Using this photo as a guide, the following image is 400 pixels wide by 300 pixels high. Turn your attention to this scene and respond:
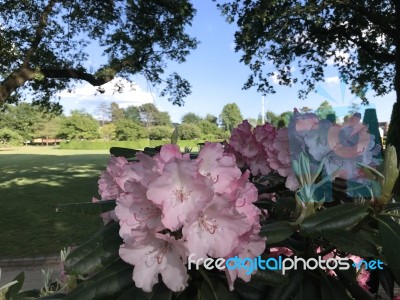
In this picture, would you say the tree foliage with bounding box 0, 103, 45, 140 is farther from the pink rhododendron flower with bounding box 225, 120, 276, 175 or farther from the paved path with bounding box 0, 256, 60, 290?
the pink rhododendron flower with bounding box 225, 120, 276, 175

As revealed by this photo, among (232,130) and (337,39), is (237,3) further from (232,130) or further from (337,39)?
(232,130)

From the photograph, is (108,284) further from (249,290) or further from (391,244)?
(391,244)

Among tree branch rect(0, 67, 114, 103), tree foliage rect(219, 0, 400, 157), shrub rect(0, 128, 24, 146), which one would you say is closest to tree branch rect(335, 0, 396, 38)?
tree foliage rect(219, 0, 400, 157)

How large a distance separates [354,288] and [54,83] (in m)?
10.9

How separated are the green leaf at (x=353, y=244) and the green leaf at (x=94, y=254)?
46cm

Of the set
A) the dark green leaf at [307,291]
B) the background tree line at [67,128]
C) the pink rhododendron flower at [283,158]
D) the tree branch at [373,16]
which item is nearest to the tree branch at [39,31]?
the tree branch at [373,16]

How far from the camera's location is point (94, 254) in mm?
891

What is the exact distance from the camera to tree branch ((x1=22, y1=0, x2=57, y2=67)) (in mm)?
8844

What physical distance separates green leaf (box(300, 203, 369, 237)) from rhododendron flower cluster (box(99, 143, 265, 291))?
0.11 meters

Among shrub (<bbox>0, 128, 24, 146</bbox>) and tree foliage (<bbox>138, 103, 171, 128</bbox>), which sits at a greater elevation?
tree foliage (<bbox>138, 103, 171, 128</bbox>)

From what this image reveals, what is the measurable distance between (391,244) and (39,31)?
969 centimetres

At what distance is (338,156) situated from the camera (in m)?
1.00

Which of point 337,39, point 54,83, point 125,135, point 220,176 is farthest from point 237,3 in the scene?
point 125,135

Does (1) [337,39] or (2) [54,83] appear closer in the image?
(2) [54,83]
